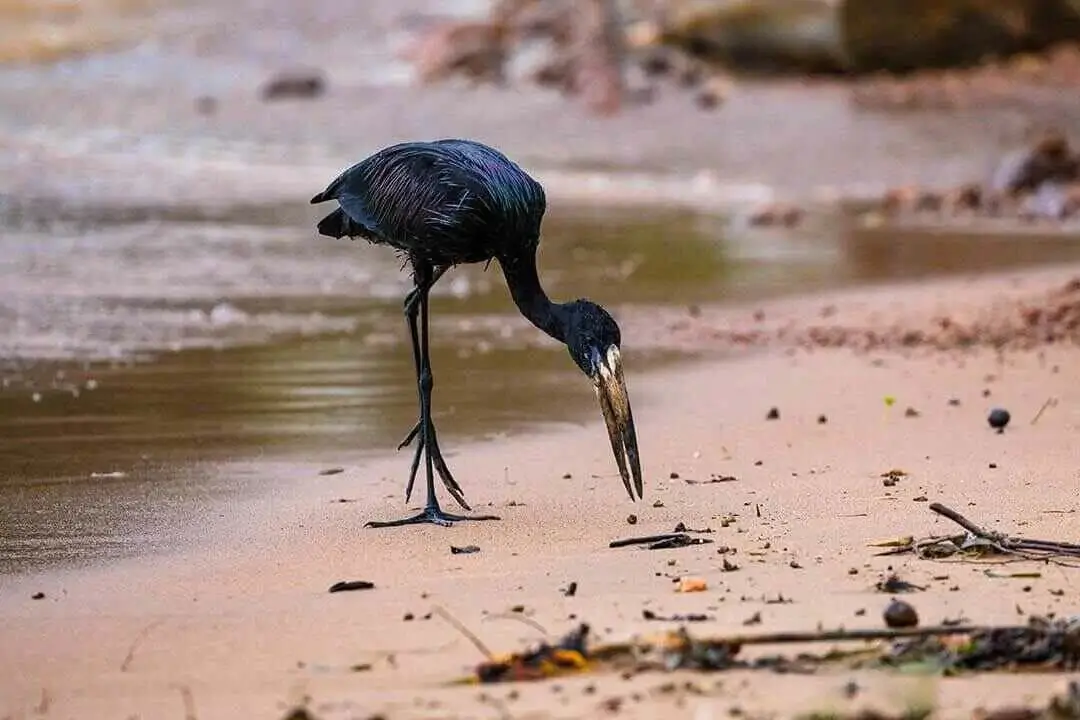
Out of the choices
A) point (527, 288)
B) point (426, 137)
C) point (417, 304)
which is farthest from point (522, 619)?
point (426, 137)

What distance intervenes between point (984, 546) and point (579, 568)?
1.08 meters

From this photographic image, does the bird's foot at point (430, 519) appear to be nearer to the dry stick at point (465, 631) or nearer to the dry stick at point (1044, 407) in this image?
the dry stick at point (465, 631)

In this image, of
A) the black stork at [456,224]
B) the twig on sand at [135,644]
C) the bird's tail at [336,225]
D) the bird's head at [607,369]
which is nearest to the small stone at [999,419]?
the black stork at [456,224]

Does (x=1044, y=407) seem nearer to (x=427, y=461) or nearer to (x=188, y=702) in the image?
(x=427, y=461)

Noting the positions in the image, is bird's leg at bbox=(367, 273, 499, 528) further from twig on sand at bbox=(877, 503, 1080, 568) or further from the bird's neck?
twig on sand at bbox=(877, 503, 1080, 568)

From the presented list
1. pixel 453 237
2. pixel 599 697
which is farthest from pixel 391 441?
pixel 599 697

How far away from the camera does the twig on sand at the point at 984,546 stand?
5188mm

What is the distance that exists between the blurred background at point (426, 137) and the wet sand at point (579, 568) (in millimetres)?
464

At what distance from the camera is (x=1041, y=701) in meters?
4.00

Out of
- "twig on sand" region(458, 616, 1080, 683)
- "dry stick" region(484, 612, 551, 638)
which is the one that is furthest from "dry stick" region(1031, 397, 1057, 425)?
"dry stick" region(484, 612, 551, 638)

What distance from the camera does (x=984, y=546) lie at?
527 cm

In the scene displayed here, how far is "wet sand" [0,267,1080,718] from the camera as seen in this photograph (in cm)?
425

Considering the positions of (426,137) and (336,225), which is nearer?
(336,225)

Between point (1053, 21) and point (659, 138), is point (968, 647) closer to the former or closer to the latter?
point (659, 138)
